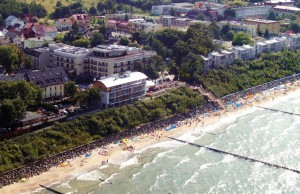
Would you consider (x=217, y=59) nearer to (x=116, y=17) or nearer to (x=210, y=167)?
(x=210, y=167)

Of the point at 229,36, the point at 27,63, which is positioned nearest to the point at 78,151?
the point at 27,63

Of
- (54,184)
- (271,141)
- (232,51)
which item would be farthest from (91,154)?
(232,51)

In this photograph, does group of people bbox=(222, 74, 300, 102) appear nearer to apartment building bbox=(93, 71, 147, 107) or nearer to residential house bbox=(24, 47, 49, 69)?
apartment building bbox=(93, 71, 147, 107)

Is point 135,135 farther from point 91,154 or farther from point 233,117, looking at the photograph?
point 233,117

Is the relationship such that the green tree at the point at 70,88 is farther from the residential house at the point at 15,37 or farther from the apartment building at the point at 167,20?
the apartment building at the point at 167,20

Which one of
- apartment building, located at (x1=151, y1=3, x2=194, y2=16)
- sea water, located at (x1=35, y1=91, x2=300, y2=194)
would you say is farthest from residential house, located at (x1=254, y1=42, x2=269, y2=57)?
apartment building, located at (x1=151, y1=3, x2=194, y2=16)
